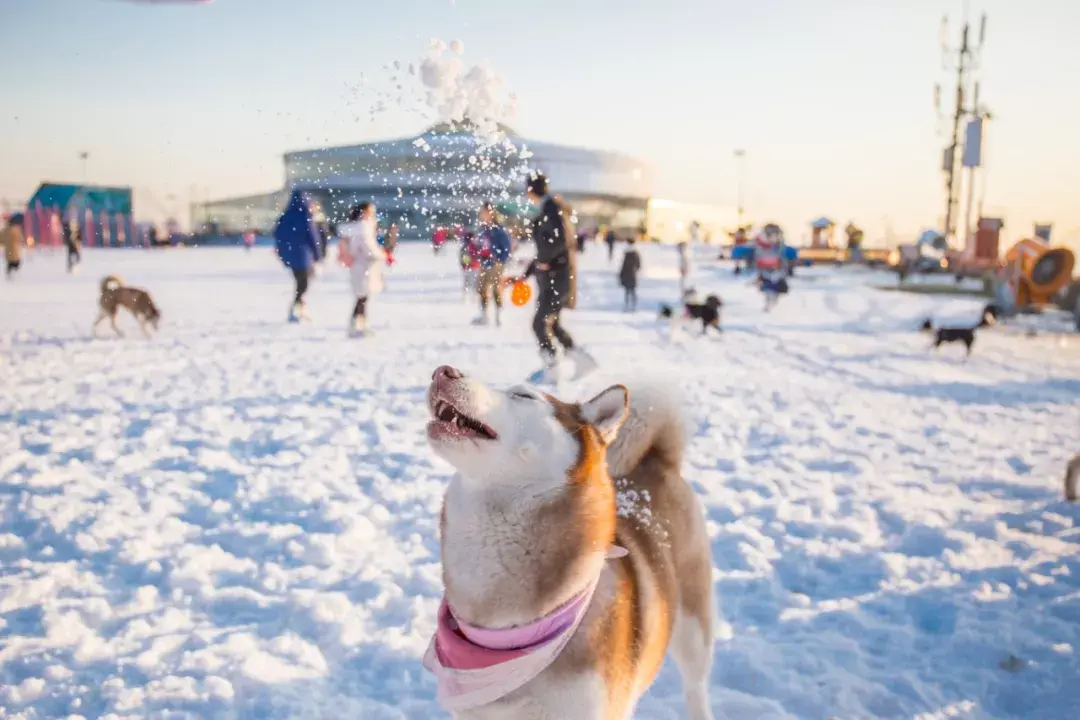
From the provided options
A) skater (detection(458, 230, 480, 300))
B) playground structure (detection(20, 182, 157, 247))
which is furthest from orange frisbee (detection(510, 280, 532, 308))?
playground structure (detection(20, 182, 157, 247))

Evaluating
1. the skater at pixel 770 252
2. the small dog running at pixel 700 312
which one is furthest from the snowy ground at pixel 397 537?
the skater at pixel 770 252

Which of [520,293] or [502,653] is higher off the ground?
[520,293]

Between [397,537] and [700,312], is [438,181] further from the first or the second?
[397,537]

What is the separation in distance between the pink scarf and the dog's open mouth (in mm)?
495

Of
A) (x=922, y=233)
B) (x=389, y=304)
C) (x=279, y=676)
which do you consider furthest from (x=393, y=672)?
(x=922, y=233)

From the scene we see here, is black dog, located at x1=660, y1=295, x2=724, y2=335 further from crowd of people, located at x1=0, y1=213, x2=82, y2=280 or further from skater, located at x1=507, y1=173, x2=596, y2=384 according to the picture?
crowd of people, located at x1=0, y1=213, x2=82, y2=280

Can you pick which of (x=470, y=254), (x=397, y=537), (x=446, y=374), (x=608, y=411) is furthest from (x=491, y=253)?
(x=446, y=374)

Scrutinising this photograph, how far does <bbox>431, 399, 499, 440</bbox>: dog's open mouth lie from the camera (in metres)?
1.63

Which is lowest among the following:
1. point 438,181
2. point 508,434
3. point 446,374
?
point 508,434

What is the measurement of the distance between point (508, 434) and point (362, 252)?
10.2m

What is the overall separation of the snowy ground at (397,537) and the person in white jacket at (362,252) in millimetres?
1860

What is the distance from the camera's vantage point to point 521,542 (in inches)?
67.5

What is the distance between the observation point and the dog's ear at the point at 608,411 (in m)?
1.84

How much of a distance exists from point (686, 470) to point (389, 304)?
46.5ft
